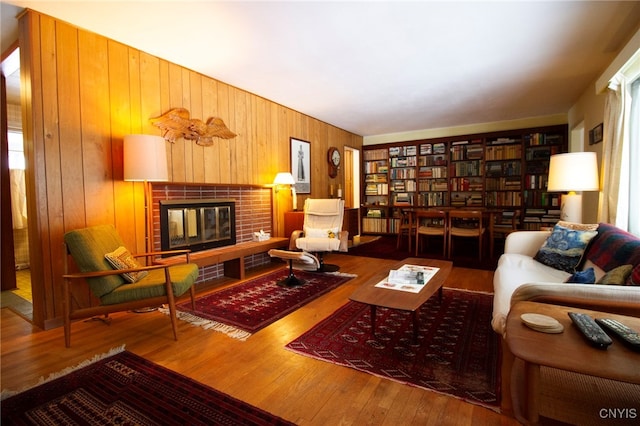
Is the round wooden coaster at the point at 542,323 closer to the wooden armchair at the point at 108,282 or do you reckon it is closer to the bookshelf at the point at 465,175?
the wooden armchair at the point at 108,282

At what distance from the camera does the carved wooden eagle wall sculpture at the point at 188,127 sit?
312cm

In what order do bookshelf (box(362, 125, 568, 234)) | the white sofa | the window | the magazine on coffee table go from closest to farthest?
the white sofa, the magazine on coffee table, the window, bookshelf (box(362, 125, 568, 234))

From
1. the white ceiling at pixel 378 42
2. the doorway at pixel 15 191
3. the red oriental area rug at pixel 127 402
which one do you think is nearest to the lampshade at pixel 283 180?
the white ceiling at pixel 378 42

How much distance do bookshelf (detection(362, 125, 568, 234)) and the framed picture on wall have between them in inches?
85.7

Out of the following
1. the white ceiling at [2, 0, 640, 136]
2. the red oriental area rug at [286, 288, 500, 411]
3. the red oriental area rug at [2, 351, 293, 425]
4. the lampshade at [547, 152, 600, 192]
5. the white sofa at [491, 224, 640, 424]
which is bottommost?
the red oriental area rug at [2, 351, 293, 425]

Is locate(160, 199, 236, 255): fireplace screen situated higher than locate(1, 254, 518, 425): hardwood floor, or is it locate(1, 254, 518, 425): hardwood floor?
locate(160, 199, 236, 255): fireplace screen

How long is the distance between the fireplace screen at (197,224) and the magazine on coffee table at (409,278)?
7.14 ft

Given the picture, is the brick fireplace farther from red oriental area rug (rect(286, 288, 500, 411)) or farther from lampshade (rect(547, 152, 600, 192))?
lampshade (rect(547, 152, 600, 192))

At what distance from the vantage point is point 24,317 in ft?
8.63

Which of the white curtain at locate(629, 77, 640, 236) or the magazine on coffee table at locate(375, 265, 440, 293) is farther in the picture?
the white curtain at locate(629, 77, 640, 236)

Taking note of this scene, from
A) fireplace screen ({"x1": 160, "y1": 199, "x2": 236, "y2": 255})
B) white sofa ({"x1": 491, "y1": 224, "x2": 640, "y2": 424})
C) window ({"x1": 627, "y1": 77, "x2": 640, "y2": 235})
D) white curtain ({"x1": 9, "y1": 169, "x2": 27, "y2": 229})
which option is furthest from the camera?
white curtain ({"x1": 9, "y1": 169, "x2": 27, "y2": 229})

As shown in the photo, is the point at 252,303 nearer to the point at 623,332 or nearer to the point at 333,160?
the point at 623,332

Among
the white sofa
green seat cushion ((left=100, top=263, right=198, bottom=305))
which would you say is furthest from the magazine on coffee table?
green seat cushion ((left=100, top=263, right=198, bottom=305))

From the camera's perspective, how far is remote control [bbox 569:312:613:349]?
3.07 feet
